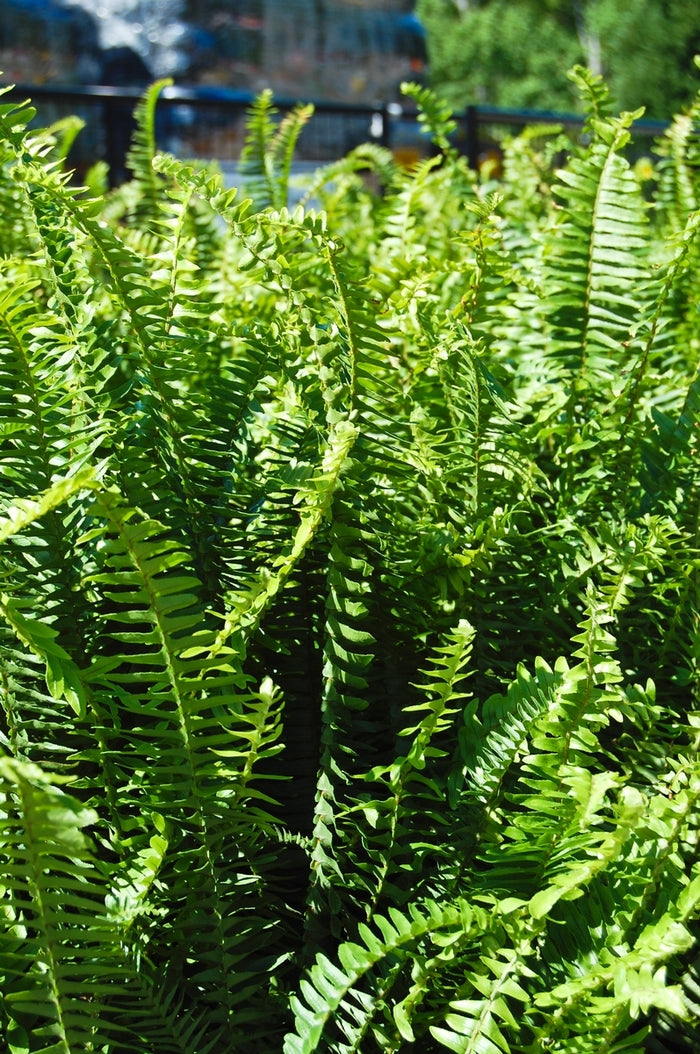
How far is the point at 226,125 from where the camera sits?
23.1ft

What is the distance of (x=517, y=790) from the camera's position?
2.73 feet

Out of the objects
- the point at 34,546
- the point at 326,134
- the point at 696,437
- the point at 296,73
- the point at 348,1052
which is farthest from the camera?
the point at 296,73

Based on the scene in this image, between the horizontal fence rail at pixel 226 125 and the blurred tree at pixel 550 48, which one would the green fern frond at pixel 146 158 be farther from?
the blurred tree at pixel 550 48

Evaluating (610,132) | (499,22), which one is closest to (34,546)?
(610,132)

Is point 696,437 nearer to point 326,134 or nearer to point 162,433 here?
point 162,433

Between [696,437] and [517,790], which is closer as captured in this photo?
[517,790]

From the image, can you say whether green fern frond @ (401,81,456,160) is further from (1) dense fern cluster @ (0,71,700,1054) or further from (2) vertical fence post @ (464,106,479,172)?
(2) vertical fence post @ (464,106,479,172)

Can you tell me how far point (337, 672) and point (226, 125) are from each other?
6.85 metres

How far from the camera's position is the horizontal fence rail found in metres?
3.59

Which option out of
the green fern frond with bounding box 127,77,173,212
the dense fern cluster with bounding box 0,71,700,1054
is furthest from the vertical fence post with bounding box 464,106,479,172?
the dense fern cluster with bounding box 0,71,700,1054

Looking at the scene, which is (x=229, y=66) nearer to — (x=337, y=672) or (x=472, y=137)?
(x=472, y=137)

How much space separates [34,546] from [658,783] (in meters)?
0.48

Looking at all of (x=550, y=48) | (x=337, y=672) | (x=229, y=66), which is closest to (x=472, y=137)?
(x=337, y=672)

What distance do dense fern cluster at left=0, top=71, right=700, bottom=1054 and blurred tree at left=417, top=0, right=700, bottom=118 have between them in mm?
20676
